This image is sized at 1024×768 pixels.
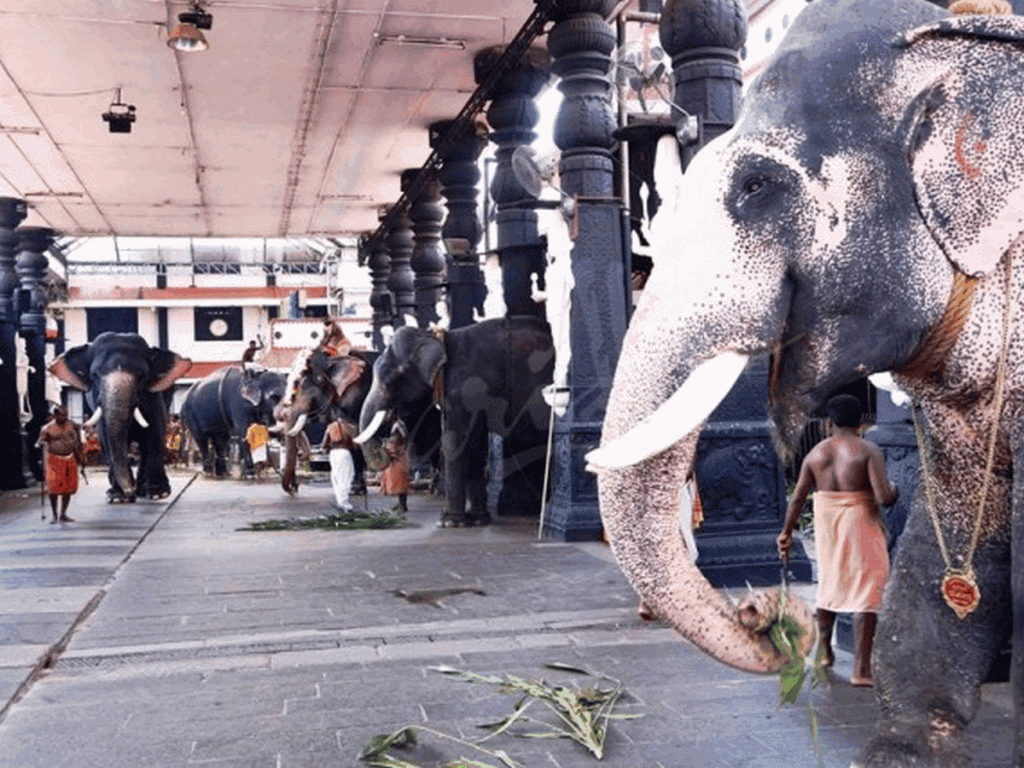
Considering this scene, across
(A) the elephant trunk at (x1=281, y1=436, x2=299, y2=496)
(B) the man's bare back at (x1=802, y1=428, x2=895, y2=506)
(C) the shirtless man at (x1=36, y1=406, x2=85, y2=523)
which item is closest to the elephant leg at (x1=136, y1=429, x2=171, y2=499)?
(A) the elephant trunk at (x1=281, y1=436, x2=299, y2=496)

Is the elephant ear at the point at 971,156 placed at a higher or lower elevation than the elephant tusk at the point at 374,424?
higher

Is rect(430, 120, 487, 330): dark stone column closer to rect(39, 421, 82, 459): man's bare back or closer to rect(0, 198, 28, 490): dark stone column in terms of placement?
rect(39, 421, 82, 459): man's bare back

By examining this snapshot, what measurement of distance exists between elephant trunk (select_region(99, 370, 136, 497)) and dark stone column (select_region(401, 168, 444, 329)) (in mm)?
4524

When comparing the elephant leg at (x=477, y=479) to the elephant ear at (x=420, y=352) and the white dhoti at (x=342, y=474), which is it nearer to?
the elephant ear at (x=420, y=352)

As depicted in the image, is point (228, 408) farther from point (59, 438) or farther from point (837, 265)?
point (837, 265)

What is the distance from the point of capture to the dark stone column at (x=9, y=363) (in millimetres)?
17109

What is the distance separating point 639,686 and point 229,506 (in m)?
10.3

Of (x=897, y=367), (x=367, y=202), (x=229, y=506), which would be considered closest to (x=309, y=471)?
(x=367, y=202)

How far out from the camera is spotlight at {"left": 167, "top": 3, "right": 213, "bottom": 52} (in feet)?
32.2

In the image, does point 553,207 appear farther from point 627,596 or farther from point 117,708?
point 117,708

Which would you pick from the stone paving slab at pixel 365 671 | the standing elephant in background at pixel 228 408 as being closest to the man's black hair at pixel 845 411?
the stone paving slab at pixel 365 671

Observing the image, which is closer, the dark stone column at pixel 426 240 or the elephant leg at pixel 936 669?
the elephant leg at pixel 936 669

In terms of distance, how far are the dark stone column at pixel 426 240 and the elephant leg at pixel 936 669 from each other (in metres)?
14.6

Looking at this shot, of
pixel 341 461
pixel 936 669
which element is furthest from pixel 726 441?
pixel 341 461
